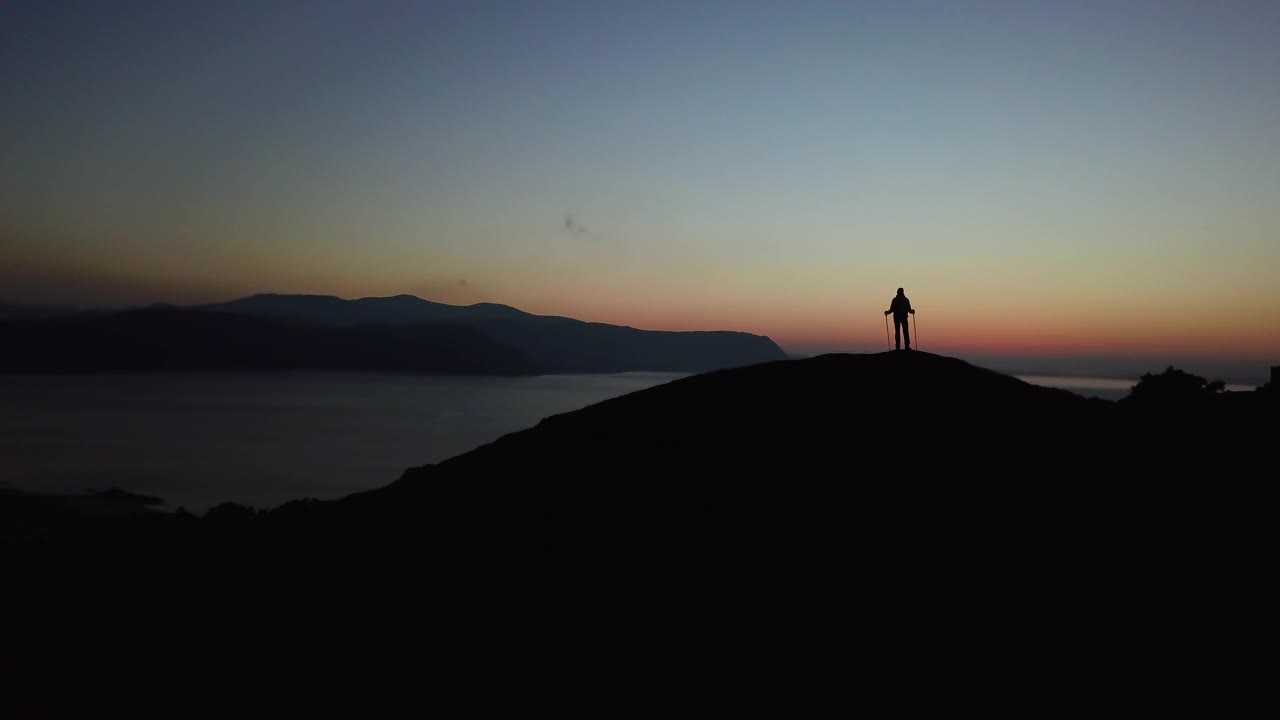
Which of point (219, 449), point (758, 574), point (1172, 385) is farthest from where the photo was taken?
point (219, 449)

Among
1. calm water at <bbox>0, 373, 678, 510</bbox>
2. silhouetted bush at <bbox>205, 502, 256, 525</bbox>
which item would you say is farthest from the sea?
silhouetted bush at <bbox>205, 502, 256, 525</bbox>

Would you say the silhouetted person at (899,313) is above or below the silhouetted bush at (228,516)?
above

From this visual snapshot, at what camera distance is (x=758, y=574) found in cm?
1533

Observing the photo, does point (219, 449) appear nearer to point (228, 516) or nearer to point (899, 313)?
point (228, 516)

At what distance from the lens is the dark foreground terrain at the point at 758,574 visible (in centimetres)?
1295

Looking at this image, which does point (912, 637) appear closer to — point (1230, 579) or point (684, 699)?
point (684, 699)

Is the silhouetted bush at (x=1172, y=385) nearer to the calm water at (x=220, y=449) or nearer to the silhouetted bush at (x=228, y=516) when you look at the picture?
the silhouetted bush at (x=228, y=516)

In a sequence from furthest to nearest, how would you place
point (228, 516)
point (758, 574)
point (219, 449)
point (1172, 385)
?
point (219, 449), point (1172, 385), point (228, 516), point (758, 574)

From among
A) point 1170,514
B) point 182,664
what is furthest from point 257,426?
point 1170,514

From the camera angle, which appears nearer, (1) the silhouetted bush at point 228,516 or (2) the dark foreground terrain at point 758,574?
(2) the dark foreground terrain at point 758,574

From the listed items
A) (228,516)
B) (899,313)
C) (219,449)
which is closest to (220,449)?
(219,449)

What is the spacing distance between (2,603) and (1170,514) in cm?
3539

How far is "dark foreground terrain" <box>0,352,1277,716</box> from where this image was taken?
12945mm

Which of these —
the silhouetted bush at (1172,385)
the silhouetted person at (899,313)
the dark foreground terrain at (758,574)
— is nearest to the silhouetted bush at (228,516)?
the dark foreground terrain at (758,574)
